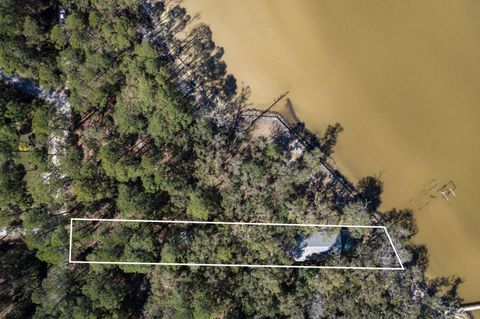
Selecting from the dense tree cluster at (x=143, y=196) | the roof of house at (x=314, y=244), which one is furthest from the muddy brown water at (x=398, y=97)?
the roof of house at (x=314, y=244)

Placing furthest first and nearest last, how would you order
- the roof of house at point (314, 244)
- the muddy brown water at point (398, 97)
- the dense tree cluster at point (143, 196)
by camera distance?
the muddy brown water at point (398, 97) → the roof of house at point (314, 244) → the dense tree cluster at point (143, 196)

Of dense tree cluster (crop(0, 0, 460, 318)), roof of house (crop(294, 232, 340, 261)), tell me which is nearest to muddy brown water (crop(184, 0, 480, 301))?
dense tree cluster (crop(0, 0, 460, 318))

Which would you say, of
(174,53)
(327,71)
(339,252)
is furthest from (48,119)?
(339,252)

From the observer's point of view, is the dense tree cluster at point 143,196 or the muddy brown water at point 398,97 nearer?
the dense tree cluster at point 143,196

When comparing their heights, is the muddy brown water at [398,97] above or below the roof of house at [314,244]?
above

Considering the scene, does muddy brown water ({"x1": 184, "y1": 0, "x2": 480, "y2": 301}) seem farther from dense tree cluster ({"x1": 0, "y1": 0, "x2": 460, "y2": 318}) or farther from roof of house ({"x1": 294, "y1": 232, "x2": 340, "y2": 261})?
roof of house ({"x1": 294, "y1": 232, "x2": 340, "y2": 261})

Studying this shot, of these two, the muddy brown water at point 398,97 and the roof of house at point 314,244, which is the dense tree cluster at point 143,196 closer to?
the roof of house at point 314,244

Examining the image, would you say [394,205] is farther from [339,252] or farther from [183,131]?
[183,131]
